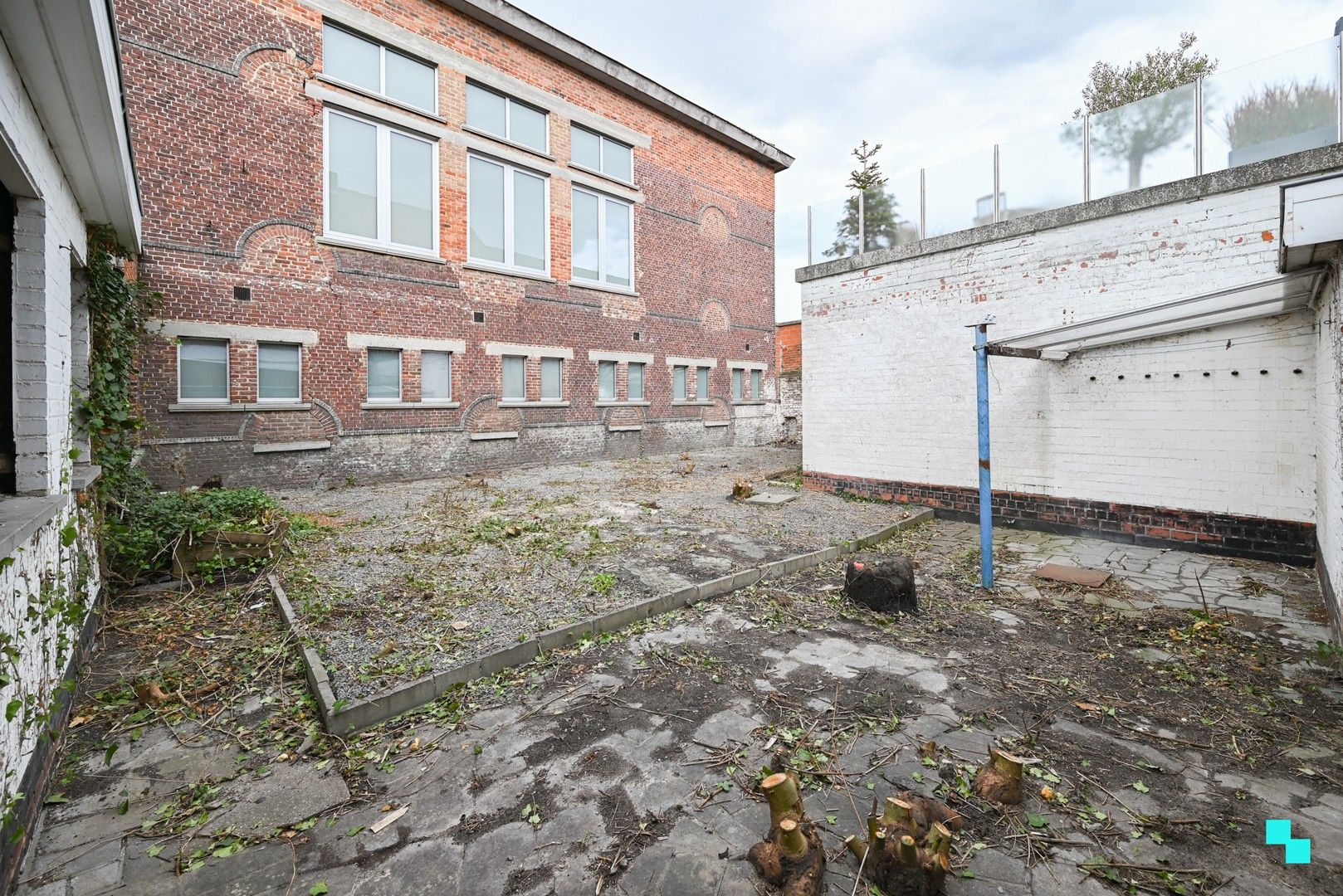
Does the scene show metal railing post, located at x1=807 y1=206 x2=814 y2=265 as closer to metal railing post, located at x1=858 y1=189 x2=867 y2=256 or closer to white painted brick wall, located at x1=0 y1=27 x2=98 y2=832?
metal railing post, located at x1=858 y1=189 x2=867 y2=256

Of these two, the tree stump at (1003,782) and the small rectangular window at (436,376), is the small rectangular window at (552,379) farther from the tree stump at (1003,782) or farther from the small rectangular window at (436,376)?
the tree stump at (1003,782)

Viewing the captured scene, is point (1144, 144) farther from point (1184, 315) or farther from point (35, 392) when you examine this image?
point (35, 392)

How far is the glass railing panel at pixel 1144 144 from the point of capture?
6809 mm

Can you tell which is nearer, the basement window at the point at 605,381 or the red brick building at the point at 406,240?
the red brick building at the point at 406,240

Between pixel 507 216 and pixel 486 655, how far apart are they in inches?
484

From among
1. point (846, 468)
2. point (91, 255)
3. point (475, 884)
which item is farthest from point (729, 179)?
point (475, 884)

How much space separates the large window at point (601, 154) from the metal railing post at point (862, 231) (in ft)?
27.2

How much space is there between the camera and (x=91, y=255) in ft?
16.2

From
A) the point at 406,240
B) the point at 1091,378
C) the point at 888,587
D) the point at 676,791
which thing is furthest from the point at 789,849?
the point at 406,240

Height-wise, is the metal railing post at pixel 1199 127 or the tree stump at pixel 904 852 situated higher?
the metal railing post at pixel 1199 127

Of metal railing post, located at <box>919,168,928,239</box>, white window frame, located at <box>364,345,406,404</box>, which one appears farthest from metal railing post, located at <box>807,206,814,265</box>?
white window frame, located at <box>364,345,406,404</box>

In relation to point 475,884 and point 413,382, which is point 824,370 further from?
point 475,884

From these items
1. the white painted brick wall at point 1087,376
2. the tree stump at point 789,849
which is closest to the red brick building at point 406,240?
the white painted brick wall at point 1087,376

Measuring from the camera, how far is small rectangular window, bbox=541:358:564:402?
14.7 metres
